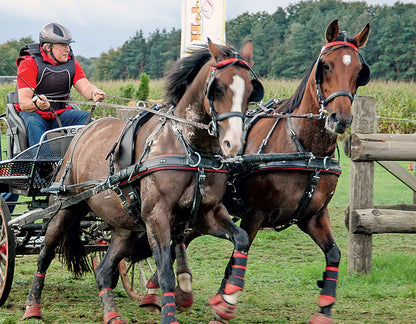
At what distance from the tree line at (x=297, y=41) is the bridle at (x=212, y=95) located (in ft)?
80.3

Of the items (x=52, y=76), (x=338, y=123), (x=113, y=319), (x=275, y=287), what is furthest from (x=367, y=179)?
(x=52, y=76)

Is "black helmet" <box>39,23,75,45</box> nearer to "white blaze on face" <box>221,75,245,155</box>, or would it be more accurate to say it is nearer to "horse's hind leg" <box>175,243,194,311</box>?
"horse's hind leg" <box>175,243,194,311</box>

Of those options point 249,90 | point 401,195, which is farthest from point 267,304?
point 401,195

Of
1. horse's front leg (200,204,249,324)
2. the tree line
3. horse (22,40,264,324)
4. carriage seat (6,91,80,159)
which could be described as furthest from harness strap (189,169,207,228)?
the tree line

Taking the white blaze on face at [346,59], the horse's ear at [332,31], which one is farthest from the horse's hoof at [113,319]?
the horse's ear at [332,31]

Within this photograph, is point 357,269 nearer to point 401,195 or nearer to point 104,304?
point 104,304

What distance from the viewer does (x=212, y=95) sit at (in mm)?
3994

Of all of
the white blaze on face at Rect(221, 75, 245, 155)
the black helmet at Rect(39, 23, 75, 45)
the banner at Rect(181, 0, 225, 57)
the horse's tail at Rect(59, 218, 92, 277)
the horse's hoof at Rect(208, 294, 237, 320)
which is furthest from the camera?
the banner at Rect(181, 0, 225, 57)

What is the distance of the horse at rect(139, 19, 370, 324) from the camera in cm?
464

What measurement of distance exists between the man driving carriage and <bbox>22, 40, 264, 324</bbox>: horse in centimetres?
112

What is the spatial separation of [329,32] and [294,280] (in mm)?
2854

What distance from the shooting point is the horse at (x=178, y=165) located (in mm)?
3975

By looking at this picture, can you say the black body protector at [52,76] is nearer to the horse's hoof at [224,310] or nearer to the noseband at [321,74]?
the noseband at [321,74]

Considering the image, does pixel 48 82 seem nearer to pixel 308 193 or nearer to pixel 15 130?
pixel 15 130
